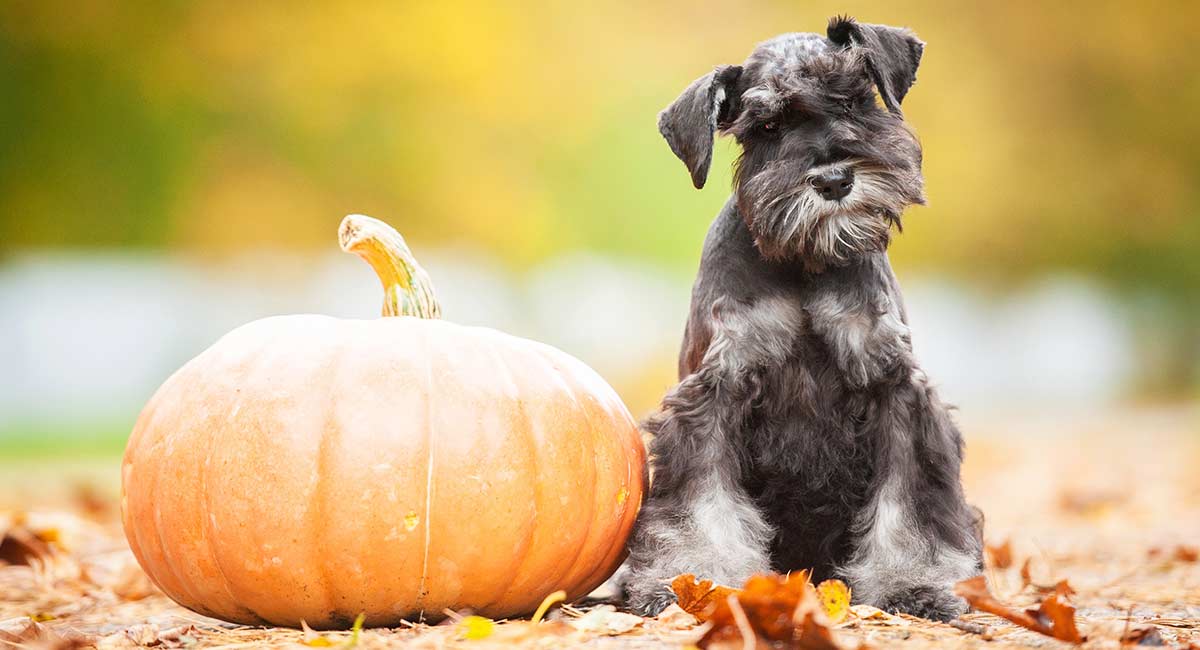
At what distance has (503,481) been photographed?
3730mm

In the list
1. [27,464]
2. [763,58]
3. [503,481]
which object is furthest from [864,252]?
[27,464]

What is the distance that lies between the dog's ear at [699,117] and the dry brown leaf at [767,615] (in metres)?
1.57

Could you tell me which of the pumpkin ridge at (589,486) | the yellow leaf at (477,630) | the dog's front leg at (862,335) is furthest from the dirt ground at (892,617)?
the dog's front leg at (862,335)

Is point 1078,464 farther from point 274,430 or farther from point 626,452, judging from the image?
point 274,430

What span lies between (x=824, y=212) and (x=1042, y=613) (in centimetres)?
137

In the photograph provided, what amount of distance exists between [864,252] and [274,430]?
199 cm

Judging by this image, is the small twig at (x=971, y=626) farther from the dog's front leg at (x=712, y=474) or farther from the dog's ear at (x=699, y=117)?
the dog's ear at (x=699, y=117)

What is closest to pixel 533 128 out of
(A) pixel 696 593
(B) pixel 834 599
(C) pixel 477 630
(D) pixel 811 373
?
(D) pixel 811 373

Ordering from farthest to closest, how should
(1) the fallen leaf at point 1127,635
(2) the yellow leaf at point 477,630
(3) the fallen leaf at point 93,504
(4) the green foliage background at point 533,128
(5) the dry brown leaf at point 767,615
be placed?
(4) the green foliage background at point 533,128, (3) the fallen leaf at point 93,504, (2) the yellow leaf at point 477,630, (1) the fallen leaf at point 1127,635, (5) the dry brown leaf at point 767,615

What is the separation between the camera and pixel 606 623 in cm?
356

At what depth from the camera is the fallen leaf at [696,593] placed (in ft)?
11.8

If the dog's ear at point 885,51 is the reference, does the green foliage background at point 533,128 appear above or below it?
above

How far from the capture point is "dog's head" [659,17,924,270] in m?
3.80

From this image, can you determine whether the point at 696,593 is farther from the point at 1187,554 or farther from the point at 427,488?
the point at 1187,554
